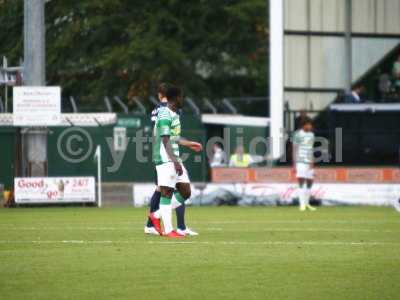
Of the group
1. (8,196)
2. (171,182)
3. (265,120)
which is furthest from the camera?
(265,120)

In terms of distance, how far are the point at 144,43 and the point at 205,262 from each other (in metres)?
35.6

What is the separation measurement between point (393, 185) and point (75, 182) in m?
8.32

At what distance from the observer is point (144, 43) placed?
48.5m

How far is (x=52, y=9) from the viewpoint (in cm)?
4962

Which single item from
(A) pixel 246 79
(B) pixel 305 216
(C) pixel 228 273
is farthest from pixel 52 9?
(C) pixel 228 273

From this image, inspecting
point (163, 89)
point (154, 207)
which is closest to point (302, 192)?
point (154, 207)

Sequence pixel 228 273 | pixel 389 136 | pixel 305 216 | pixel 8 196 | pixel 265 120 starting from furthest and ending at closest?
pixel 265 120 < pixel 389 136 < pixel 8 196 < pixel 305 216 < pixel 228 273

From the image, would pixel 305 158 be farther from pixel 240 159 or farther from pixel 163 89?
pixel 163 89

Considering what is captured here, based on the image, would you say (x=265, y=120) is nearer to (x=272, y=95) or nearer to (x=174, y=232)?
(x=272, y=95)

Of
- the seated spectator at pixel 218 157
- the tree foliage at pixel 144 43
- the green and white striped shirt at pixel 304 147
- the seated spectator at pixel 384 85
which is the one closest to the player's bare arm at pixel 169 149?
the green and white striped shirt at pixel 304 147

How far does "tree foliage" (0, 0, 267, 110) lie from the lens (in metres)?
48.9

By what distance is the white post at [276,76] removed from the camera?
36406 mm

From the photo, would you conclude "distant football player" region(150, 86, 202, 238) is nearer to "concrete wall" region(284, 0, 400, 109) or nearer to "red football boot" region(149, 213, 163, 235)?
"red football boot" region(149, 213, 163, 235)

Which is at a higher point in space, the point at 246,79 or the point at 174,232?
the point at 246,79
